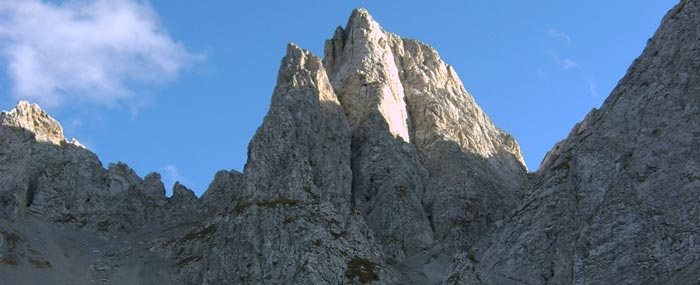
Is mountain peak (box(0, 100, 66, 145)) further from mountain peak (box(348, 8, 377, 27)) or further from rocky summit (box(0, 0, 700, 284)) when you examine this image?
mountain peak (box(348, 8, 377, 27))

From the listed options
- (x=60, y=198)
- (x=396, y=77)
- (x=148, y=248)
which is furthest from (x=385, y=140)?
(x=60, y=198)

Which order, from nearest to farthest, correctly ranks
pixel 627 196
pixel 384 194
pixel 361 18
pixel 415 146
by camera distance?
pixel 627 196
pixel 384 194
pixel 415 146
pixel 361 18

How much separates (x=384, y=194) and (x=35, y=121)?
174 feet

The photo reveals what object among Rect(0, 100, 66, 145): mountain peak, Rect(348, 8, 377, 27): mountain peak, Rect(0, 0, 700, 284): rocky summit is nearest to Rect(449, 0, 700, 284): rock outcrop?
Rect(0, 0, 700, 284): rocky summit

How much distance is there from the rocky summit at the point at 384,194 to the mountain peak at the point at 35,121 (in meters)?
0.40

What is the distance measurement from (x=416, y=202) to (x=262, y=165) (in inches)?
831

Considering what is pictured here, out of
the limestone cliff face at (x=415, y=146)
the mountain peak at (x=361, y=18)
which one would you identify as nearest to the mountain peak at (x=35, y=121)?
the limestone cliff face at (x=415, y=146)

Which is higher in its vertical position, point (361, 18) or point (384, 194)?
point (361, 18)

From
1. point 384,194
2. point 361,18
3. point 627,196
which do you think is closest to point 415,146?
point 384,194

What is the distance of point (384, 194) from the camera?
134 m

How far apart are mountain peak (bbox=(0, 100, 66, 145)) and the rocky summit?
403 millimetres

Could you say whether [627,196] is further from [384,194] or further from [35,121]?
[35,121]

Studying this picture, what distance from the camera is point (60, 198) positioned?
139250 millimetres

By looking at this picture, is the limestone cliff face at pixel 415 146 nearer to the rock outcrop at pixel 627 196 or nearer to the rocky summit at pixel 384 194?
the rocky summit at pixel 384 194
